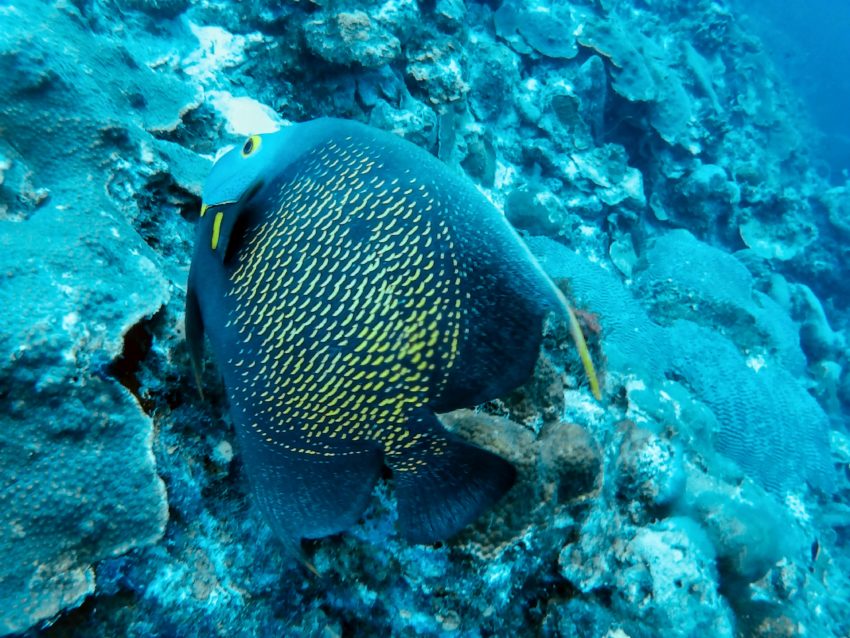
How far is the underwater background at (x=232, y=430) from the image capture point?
4.23 ft

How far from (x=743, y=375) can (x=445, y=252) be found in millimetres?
6224

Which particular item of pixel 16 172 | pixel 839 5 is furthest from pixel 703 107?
pixel 839 5

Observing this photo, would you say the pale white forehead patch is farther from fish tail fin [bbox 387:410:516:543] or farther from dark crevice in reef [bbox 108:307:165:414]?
fish tail fin [bbox 387:410:516:543]

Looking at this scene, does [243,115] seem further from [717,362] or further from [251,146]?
[717,362]

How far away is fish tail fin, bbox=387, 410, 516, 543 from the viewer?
1158 mm

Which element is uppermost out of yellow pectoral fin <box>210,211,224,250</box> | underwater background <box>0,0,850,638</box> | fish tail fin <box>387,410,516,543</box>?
yellow pectoral fin <box>210,211,224,250</box>

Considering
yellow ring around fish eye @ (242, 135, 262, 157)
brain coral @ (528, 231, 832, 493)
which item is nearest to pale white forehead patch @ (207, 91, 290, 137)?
yellow ring around fish eye @ (242, 135, 262, 157)

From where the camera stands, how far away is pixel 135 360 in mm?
1476

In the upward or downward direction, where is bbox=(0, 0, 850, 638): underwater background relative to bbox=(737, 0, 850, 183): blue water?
downward

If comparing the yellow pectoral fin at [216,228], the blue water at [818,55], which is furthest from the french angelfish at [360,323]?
the blue water at [818,55]

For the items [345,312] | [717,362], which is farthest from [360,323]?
[717,362]

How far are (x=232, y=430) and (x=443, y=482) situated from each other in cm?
85

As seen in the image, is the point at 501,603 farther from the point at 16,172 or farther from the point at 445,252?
the point at 16,172

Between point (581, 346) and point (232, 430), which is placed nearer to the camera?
point (581, 346)
